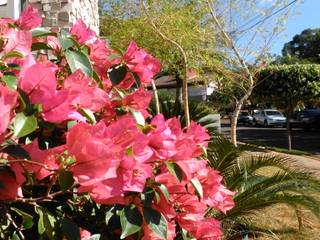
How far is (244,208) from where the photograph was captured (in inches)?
215

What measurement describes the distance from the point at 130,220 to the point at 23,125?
43cm

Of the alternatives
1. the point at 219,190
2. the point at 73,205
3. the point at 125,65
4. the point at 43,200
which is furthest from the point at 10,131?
the point at 219,190

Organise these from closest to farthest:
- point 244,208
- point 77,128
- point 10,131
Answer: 1. point 77,128
2. point 10,131
3. point 244,208

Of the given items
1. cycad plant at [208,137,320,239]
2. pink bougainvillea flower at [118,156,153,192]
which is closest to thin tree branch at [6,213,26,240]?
pink bougainvillea flower at [118,156,153,192]

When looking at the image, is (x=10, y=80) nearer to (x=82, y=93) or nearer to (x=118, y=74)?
(x=82, y=93)

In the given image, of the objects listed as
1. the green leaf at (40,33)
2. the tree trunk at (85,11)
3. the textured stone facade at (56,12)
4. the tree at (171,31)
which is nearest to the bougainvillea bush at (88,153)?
the green leaf at (40,33)

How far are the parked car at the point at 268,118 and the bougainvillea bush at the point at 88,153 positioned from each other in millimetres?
38438

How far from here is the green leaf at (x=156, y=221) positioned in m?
1.46

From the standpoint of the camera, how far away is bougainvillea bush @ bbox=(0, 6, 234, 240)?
3.99 ft

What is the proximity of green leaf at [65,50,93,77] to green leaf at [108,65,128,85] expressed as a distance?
22cm

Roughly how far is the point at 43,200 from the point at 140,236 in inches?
12.4

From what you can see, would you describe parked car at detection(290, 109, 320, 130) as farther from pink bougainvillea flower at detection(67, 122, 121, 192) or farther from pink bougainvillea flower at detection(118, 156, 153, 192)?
pink bougainvillea flower at detection(67, 122, 121, 192)

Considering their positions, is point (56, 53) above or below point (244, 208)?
above

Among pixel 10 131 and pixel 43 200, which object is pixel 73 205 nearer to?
pixel 43 200
